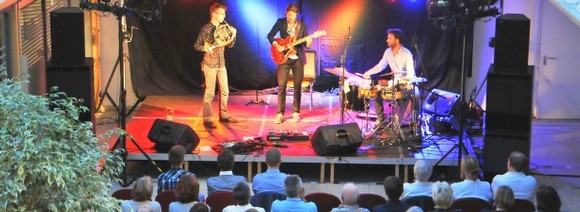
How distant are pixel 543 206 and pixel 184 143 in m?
4.69

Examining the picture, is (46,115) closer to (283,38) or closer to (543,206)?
(543,206)

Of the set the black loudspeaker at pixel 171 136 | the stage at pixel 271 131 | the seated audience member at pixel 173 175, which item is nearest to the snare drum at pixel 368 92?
the stage at pixel 271 131

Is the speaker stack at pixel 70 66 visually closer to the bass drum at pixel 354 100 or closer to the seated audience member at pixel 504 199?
the bass drum at pixel 354 100

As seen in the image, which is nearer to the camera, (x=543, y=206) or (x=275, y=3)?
(x=543, y=206)

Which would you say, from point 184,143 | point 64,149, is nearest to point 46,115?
point 64,149

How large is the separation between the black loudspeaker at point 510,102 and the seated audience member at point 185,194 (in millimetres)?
4043

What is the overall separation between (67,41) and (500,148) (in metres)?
4.98

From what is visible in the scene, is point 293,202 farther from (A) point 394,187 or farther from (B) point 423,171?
(B) point 423,171

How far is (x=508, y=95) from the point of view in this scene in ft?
30.5

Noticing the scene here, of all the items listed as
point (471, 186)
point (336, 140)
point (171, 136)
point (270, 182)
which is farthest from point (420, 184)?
point (171, 136)

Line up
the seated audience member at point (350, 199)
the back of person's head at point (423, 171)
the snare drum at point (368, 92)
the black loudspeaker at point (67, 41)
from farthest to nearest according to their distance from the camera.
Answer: the snare drum at point (368, 92) → the black loudspeaker at point (67, 41) → the back of person's head at point (423, 171) → the seated audience member at point (350, 199)

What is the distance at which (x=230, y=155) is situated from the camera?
7.60 m

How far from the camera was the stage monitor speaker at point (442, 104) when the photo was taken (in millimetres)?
11383

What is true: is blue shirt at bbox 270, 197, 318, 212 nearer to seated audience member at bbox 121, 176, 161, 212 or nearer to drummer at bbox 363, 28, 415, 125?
seated audience member at bbox 121, 176, 161, 212
